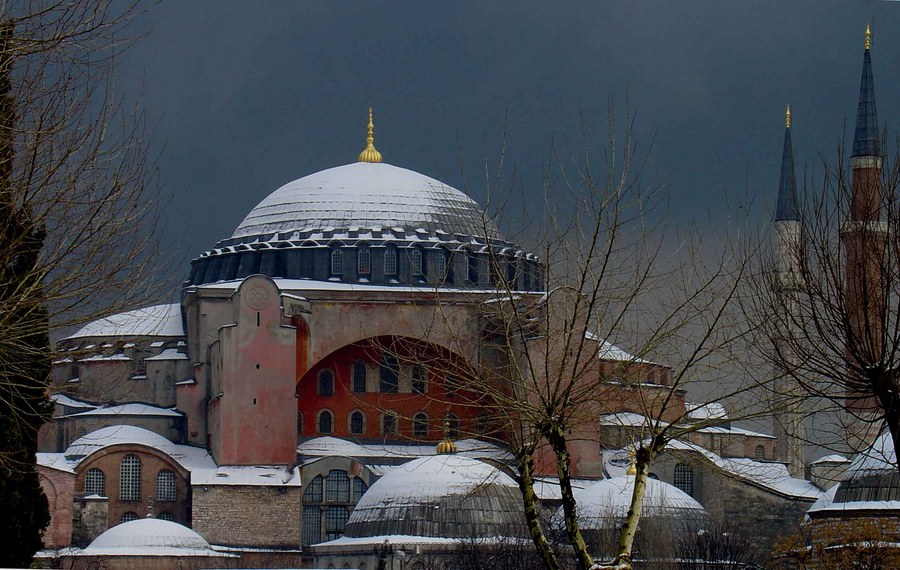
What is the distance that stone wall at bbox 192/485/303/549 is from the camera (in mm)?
46094

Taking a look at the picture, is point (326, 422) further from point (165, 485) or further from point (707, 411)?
Result: point (707, 411)

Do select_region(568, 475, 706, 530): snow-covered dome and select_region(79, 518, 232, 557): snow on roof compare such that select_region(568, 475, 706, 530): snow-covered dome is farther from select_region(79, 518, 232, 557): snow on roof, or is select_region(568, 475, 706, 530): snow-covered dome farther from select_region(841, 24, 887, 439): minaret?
select_region(841, 24, 887, 439): minaret

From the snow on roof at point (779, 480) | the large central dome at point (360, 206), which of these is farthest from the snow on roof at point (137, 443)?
the snow on roof at point (779, 480)

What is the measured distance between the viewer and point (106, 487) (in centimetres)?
4734

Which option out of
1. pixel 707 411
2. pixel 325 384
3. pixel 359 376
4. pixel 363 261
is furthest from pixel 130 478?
pixel 707 411

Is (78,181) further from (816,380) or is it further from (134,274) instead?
(816,380)

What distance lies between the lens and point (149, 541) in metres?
43.3

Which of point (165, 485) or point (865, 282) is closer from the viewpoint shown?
point (865, 282)

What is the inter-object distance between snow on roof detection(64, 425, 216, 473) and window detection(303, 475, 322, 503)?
2.27 m

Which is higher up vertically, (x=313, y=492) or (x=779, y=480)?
(x=779, y=480)

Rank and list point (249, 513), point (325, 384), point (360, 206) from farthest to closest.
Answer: point (360, 206), point (325, 384), point (249, 513)

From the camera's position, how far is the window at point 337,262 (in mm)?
51812

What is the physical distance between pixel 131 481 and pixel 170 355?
16.6 feet

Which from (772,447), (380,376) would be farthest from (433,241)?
(772,447)
